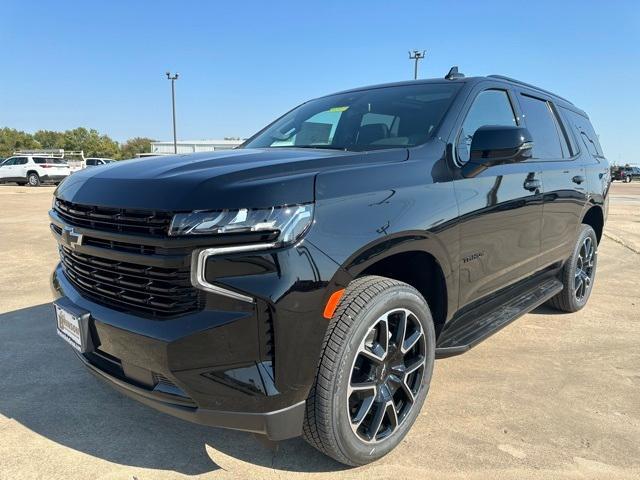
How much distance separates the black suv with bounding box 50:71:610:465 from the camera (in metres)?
1.80

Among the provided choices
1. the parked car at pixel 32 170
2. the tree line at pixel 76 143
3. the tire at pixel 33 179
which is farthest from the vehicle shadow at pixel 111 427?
the tree line at pixel 76 143

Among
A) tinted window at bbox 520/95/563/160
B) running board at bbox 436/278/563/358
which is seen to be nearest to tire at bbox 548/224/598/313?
running board at bbox 436/278/563/358

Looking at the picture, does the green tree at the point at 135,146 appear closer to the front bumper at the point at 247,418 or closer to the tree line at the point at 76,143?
the tree line at the point at 76,143

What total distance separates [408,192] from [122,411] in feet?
6.55

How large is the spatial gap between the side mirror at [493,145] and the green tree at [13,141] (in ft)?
311

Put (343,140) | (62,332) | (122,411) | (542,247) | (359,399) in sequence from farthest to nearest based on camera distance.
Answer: (542,247) → (343,140) → (122,411) → (62,332) → (359,399)

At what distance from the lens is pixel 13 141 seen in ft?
280

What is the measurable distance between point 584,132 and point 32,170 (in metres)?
29.1

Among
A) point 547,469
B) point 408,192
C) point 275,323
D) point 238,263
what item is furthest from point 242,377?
point 547,469

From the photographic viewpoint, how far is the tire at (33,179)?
27.3 metres

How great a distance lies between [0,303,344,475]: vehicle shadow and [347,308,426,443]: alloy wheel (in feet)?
0.93

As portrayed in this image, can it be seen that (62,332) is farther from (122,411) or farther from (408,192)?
(408,192)

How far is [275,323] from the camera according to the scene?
5.88 ft

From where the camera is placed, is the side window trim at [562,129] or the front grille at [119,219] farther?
the side window trim at [562,129]
